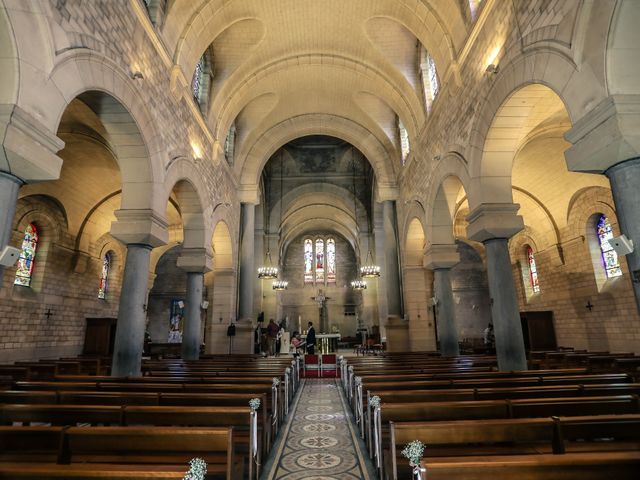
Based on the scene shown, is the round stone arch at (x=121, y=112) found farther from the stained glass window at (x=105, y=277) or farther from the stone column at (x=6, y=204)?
the stained glass window at (x=105, y=277)

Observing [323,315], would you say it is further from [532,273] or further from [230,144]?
[230,144]

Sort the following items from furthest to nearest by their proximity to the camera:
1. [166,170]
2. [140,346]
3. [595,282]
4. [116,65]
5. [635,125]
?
[595,282] → [166,170] → [140,346] → [116,65] → [635,125]

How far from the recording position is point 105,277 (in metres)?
16.1

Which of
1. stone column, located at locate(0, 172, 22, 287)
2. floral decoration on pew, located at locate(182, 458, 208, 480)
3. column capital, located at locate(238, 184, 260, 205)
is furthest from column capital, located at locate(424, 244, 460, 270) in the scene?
floral decoration on pew, located at locate(182, 458, 208, 480)

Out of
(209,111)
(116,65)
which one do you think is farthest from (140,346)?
(209,111)

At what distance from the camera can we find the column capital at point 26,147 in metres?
4.24

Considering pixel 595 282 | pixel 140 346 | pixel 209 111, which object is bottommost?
pixel 140 346

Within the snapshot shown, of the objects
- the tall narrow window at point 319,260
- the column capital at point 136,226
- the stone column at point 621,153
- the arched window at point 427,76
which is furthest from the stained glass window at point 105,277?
the tall narrow window at point 319,260

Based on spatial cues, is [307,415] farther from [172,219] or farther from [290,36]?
[172,219]

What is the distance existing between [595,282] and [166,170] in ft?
44.3

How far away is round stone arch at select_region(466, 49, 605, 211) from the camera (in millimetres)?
4914

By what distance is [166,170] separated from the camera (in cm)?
895

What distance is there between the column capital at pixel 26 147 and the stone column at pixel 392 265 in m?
12.7

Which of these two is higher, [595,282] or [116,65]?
[116,65]
